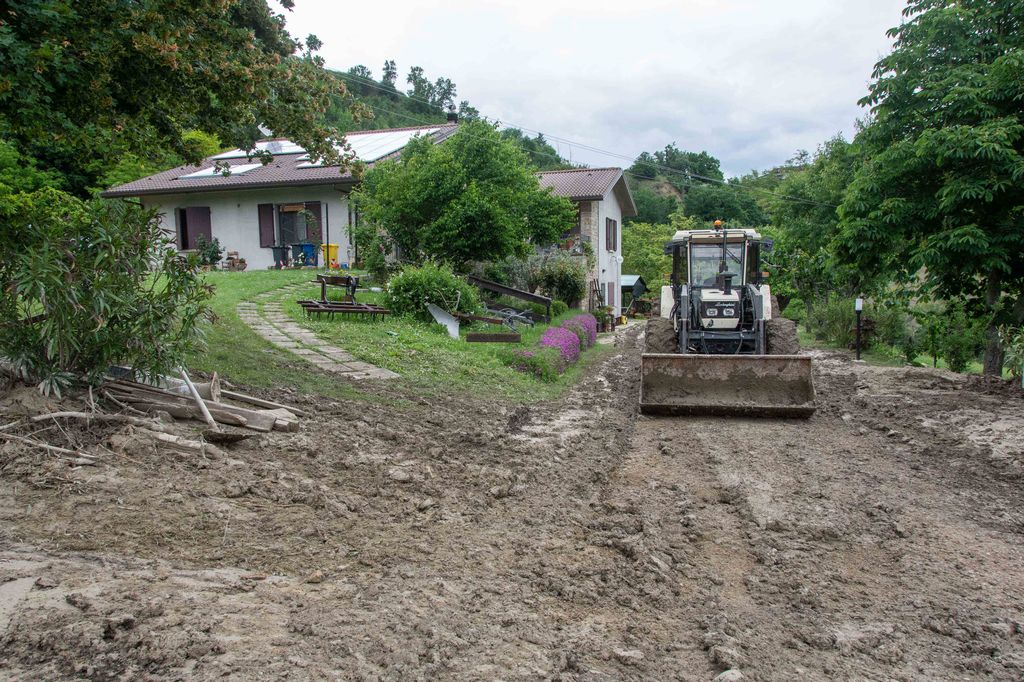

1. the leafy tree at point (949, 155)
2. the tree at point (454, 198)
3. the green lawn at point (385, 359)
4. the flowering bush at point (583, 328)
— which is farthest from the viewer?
the flowering bush at point (583, 328)

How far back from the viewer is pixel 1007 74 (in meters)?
10.5

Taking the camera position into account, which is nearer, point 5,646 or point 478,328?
point 5,646

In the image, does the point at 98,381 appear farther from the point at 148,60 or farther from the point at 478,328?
the point at 478,328

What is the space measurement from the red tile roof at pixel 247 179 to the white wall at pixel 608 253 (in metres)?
6.89

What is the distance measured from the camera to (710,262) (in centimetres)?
1322

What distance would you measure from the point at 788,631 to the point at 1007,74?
988 cm

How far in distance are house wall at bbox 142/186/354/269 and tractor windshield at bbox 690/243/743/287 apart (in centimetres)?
1351

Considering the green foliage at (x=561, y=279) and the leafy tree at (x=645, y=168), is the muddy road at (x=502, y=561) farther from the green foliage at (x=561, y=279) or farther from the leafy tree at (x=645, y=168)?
the leafy tree at (x=645, y=168)

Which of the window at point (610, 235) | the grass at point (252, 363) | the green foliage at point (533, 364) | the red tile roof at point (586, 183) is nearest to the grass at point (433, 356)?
the green foliage at point (533, 364)

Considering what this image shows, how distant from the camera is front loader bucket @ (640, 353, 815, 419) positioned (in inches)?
387

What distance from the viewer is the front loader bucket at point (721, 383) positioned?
982 cm

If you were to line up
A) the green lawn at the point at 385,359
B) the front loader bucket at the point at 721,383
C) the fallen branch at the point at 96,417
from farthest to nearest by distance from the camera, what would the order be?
1. the front loader bucket at the point at 721,383
2. the green lawn at the point at 385,359
3. the fallen branch at the point at 96,417

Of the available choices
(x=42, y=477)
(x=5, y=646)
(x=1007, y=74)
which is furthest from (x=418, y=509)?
(x=1007, y=74)

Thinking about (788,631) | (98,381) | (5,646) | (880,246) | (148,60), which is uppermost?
(148,60)
